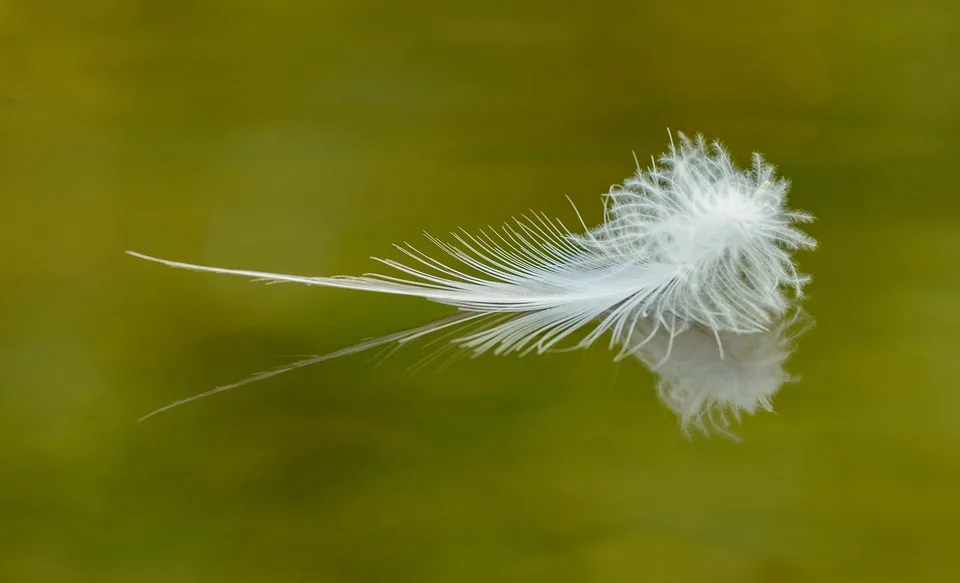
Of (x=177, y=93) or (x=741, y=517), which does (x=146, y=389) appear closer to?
(x=177, y=93)

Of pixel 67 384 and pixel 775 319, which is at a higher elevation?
pixel 775 319

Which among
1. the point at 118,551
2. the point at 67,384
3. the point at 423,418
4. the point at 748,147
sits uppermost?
the point at 748,147

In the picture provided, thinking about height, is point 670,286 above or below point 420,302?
above

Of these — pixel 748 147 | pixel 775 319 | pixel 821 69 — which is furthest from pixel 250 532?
pixel 821 69
